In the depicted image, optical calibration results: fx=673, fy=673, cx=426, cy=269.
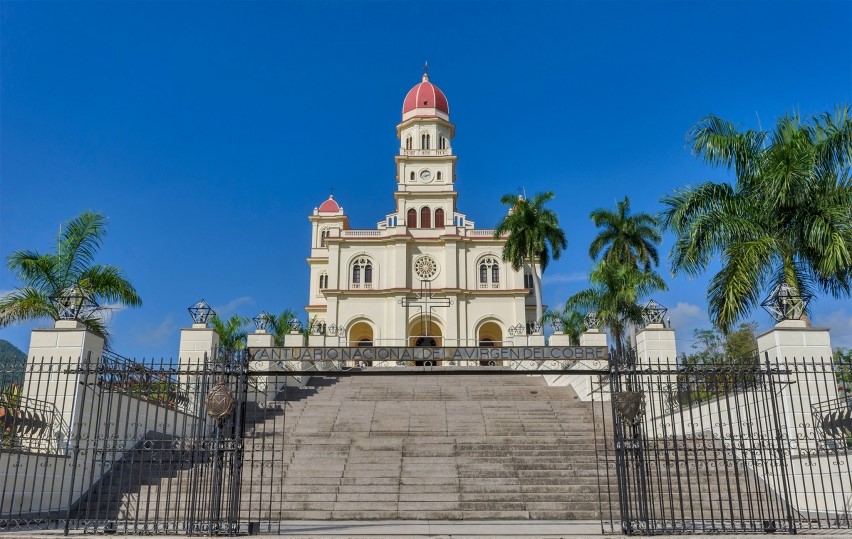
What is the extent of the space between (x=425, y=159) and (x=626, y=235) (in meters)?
20.6

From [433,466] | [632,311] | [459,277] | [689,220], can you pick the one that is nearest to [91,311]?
[433,466]

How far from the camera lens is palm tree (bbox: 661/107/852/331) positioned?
44.4ft

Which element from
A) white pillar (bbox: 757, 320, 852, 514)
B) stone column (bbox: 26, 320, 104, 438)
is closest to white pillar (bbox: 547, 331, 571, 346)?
white pillar (bbox: 757, 320, 852, 514)

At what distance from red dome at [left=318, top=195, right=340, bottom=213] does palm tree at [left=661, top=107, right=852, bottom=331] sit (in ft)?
149

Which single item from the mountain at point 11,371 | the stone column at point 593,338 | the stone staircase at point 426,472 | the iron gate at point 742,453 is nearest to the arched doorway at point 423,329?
the stone column at point 593,338

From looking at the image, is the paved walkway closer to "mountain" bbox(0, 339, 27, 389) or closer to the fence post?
the fence post

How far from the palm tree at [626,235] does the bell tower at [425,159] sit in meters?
17.1

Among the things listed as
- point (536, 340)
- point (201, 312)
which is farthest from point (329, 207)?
point (201, 312)

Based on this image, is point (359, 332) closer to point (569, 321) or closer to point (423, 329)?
point (423, 329)

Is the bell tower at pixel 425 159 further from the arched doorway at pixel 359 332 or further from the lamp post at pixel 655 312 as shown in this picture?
the lamp post at pixel 655 312

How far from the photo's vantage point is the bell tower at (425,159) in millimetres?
48531

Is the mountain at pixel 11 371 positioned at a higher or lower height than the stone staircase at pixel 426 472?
higher

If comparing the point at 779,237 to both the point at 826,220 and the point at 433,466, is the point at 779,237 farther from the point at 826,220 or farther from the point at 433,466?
the point at 433,466

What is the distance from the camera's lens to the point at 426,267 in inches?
1825
